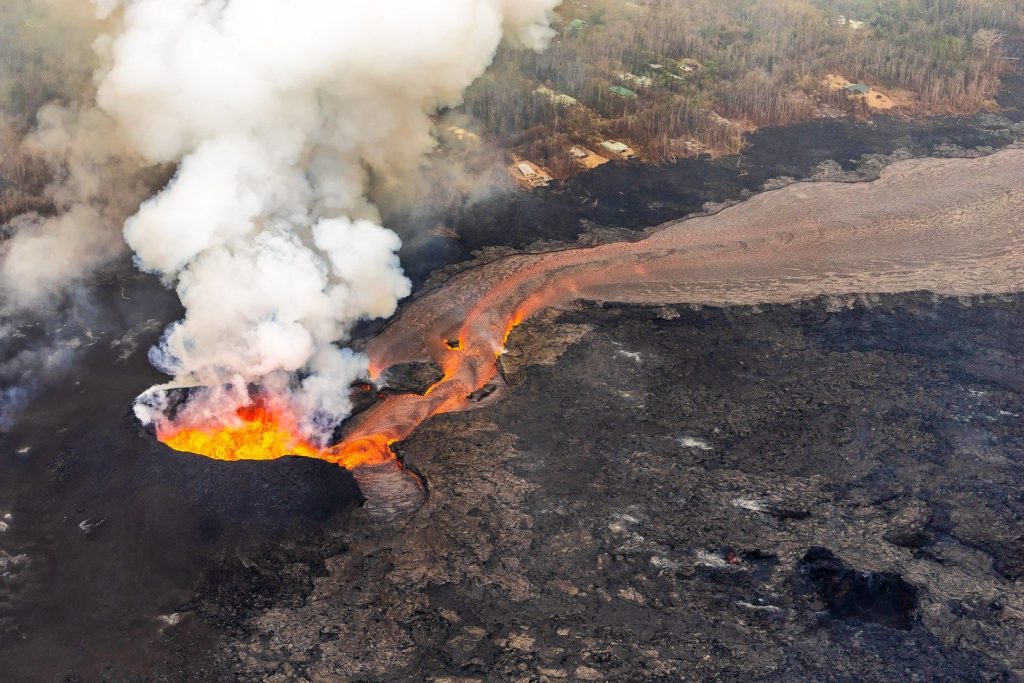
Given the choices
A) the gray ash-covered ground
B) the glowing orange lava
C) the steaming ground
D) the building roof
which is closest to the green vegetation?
the building roof

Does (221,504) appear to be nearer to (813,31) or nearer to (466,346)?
(466,346)

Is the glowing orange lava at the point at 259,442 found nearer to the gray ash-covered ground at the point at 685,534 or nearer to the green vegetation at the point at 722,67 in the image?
the gray ash-covered ground at the point at 685,534

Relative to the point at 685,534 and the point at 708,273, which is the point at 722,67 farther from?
the point at 685,534

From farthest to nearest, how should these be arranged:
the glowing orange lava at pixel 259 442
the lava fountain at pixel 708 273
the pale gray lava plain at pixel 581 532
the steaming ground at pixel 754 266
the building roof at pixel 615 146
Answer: the building roof at pixel 615 146, the steaming ground at pixel 754 266, the lava fountain at pixel 708 273, the glowing orange lava at pixel 259 442, the pale gray lava plain at pixel 581 532

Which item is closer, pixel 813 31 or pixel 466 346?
pixel 466 346

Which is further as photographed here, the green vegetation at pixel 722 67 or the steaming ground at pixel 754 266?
the green vegetation at pixel 722 67

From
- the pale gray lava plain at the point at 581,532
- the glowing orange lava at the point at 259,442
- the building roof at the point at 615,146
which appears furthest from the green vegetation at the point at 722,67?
the glowing orange lava at the point at 259,442

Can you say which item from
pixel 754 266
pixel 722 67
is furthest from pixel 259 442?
pixel 722 67

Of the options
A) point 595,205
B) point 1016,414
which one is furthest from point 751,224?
point 1016,414
